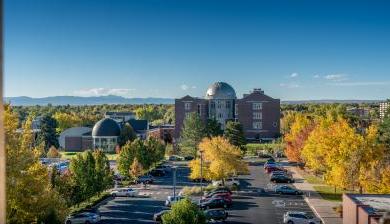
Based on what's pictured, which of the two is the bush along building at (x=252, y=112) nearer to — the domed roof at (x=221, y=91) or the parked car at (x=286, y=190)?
the domed roof at (x=221, y=91)

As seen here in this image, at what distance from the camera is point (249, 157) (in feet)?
204

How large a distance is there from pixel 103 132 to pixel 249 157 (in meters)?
23.2

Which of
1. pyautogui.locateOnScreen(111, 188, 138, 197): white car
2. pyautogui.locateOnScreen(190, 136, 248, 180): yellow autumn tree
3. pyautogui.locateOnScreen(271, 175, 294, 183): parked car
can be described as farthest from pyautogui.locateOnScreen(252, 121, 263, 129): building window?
pyautogui.locateOnScreen(111, 188, 138, 197): white car

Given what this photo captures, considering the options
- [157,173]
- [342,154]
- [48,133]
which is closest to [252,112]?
[157,173]

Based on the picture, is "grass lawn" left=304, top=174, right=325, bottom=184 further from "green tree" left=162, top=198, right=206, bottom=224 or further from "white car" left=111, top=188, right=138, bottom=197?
"green tree" left=162, top=198, right=206, bottom=224

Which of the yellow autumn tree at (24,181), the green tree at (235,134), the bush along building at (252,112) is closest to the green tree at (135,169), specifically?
the green tree at (235,134)

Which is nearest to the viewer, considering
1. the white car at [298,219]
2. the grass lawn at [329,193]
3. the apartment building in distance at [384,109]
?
the white car at [298,219]

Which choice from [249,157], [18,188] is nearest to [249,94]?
[249,157]

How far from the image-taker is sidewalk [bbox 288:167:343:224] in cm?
2686

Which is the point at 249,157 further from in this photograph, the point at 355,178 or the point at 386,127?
the point at 355,178

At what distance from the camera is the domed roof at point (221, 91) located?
8044cm

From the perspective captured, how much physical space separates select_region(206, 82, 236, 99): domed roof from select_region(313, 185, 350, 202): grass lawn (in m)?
43.0

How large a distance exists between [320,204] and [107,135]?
4499cm

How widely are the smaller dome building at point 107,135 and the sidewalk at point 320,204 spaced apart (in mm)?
36812
